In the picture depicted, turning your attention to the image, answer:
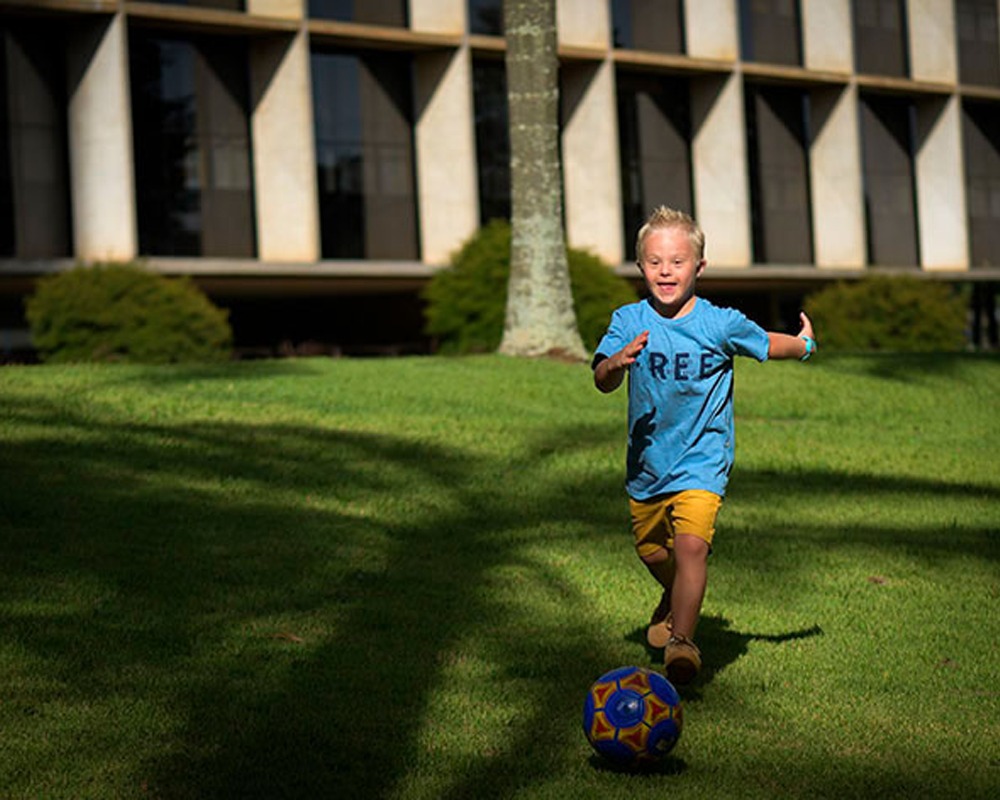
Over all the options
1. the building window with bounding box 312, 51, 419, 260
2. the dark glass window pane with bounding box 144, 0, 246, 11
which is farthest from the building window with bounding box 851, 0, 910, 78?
the dark glass window pane with bounding box 144, 0, 246, 11

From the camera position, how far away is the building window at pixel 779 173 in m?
35.2

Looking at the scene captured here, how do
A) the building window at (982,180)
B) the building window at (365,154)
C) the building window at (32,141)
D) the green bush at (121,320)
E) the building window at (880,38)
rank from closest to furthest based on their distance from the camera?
the green bush at (121,320) → the building window at (32,141) → the building window at (365,154) → the building window at (880,38) → the building window at (982,180)

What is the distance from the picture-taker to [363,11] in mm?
29547

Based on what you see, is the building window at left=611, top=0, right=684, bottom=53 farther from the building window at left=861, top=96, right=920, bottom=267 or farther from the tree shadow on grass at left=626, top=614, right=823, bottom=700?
the tree shadow on grass at left=626, top=614, right=823, bottom=700

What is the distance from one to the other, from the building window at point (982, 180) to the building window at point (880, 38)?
11.1 feet

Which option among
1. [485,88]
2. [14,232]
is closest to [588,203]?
[485,88]

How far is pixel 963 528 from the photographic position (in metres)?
10.4

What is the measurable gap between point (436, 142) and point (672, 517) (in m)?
24.6

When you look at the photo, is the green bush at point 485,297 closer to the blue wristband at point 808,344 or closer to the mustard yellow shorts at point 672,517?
the mustard yellow shorts at point 672,517

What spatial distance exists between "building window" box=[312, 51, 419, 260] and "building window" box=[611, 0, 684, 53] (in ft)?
16.4

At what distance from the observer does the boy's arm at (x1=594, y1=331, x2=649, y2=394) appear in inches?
230

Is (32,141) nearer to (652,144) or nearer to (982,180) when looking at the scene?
(652,144)

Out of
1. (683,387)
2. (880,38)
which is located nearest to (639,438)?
(683,387)

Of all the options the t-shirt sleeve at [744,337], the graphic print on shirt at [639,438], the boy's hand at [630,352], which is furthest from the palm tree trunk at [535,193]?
the boy's hand at [630,352]
